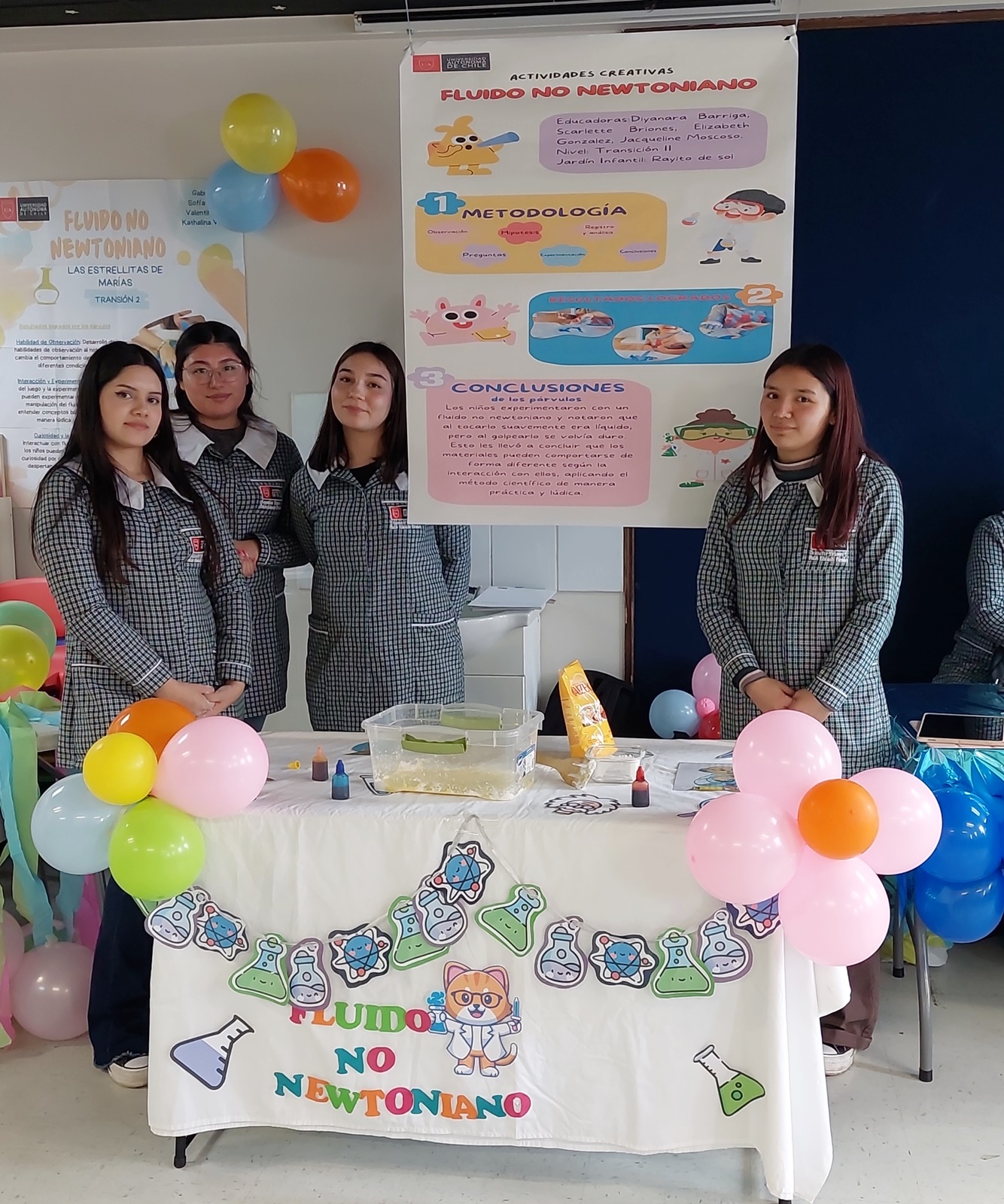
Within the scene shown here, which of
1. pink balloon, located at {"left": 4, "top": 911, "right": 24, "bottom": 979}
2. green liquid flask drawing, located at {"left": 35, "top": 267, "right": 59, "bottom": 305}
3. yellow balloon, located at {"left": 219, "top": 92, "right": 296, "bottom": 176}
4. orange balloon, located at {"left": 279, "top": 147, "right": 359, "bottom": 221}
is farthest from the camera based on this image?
green liquid flask drawing, located at {"left": 35, "top": 267, "right": 59, "bottom": 305}

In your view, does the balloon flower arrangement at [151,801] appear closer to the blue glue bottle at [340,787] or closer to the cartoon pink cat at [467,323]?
the blue glue bottle at [340,787]

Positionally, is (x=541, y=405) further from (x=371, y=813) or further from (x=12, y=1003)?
(x=12, y=1003)

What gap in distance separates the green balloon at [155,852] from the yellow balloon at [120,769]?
0.14 feet

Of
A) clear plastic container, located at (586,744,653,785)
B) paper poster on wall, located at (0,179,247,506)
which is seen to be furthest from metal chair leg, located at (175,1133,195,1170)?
paper poster on wall, located at (0,179,247,506)

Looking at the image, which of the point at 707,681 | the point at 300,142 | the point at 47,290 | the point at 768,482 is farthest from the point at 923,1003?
the point at 47,290

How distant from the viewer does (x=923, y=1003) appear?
2.57 meters

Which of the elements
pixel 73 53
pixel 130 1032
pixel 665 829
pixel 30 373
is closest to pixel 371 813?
pixel 665 829

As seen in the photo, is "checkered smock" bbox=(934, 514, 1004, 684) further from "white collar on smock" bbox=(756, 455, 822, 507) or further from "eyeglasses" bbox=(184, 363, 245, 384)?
"eyeglasses" bbox=(184, 363, 245, 384)

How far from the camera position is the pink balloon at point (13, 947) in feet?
9.04

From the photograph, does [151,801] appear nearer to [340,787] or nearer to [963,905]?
[340,787]

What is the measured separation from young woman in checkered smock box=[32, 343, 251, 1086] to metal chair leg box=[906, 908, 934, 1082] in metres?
1.60

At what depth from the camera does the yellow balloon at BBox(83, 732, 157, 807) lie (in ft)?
6.82

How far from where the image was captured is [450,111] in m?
2.61

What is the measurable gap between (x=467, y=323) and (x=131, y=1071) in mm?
1824
